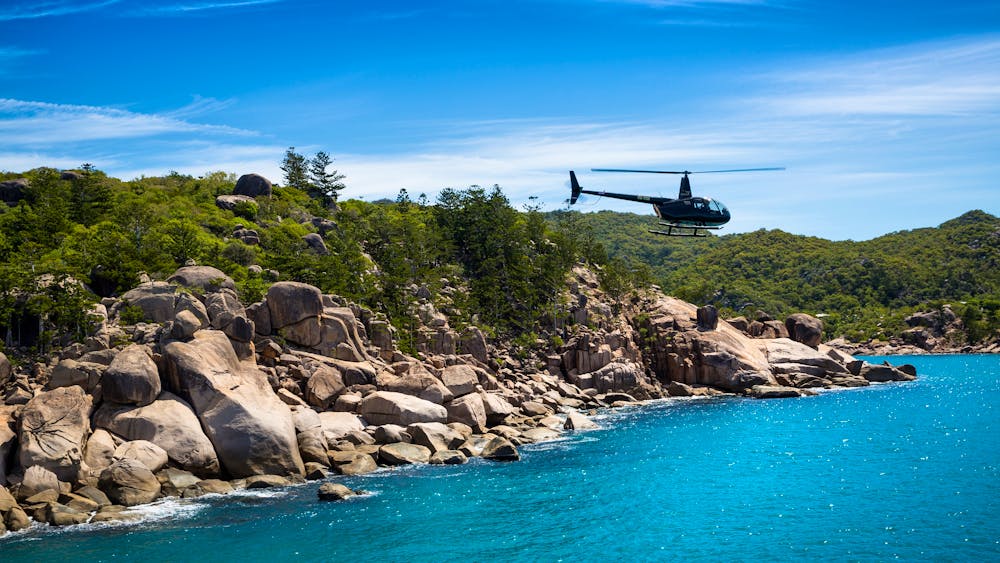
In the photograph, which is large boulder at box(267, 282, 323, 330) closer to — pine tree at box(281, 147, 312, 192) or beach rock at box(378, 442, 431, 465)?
beach rock at box(378, 442, 431, 465)

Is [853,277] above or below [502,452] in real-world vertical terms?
above

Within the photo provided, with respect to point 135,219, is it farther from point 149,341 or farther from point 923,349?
point 923,349

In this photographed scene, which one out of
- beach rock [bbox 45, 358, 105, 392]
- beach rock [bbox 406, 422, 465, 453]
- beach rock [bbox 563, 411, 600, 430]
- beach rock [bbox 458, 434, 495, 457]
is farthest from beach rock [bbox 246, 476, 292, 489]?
beach rock [bbox 563, 411, 600, 430]

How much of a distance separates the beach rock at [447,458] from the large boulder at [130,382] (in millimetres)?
14613

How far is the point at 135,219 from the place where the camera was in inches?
2682

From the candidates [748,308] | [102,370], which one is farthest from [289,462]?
[748,308]

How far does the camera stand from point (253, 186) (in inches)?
3563

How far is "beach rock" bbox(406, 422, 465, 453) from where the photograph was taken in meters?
44.8

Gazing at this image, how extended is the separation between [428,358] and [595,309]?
26747mm

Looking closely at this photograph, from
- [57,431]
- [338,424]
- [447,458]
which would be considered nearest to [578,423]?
[447,458]

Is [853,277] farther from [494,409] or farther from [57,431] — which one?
[57,431]

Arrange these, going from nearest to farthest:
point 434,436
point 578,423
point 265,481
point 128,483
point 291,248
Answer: point 128,483 < point 265,481 < point 434,436 < point 578,423 < point 291,248

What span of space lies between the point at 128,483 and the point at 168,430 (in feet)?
11.3

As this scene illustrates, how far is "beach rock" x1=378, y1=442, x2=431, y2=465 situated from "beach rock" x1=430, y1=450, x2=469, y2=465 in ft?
A: 1.56
